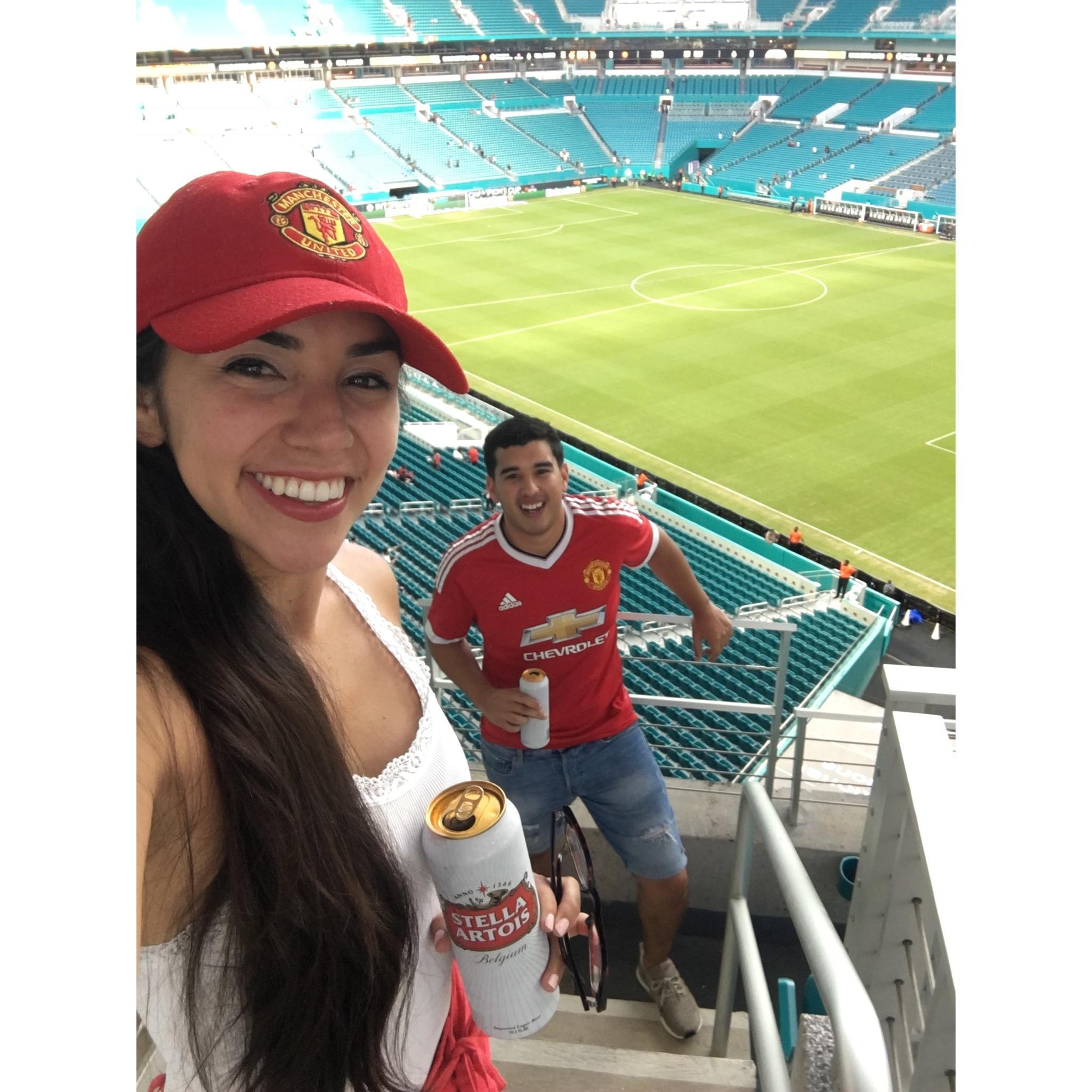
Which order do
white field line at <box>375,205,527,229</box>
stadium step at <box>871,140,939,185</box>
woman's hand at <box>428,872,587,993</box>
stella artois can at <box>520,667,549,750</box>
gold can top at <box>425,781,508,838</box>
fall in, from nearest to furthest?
gold can top at <box>425,781,508,838</box> < woman's hand at <box>428,872,587,993</box> < stella artois can at <box>520,667,549,750</box> < white field line at <box>375,205,527,229</box> < stadium step at <box>871,140,939,185</box>

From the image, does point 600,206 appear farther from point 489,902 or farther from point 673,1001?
Answer: point 489,902

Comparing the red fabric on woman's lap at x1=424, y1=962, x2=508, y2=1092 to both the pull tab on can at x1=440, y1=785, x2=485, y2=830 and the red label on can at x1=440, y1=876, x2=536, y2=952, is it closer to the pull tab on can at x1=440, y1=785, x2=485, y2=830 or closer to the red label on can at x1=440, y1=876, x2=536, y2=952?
the red label on can at x1=440, y1=876, x2=536, y2=952

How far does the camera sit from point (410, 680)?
1553mm

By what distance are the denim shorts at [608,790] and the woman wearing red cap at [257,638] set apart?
1.46 metres

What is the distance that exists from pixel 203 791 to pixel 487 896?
46 centimetres

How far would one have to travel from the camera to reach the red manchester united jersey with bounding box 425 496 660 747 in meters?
2.71

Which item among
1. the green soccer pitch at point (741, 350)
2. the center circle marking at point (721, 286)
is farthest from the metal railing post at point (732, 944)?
the center circle marking at point (721, 286)

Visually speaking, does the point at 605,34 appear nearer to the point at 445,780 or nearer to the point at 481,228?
the point at 481,228

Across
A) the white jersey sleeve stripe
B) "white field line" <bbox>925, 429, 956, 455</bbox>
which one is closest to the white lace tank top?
the white jersey sleeve stripe

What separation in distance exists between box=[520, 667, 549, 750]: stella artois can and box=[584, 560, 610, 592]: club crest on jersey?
30 centimetres

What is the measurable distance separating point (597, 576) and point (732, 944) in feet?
3.42

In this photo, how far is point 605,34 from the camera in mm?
43000

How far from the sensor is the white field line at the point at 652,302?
790 inches

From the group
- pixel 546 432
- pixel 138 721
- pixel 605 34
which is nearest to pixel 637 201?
pixel 605 34
